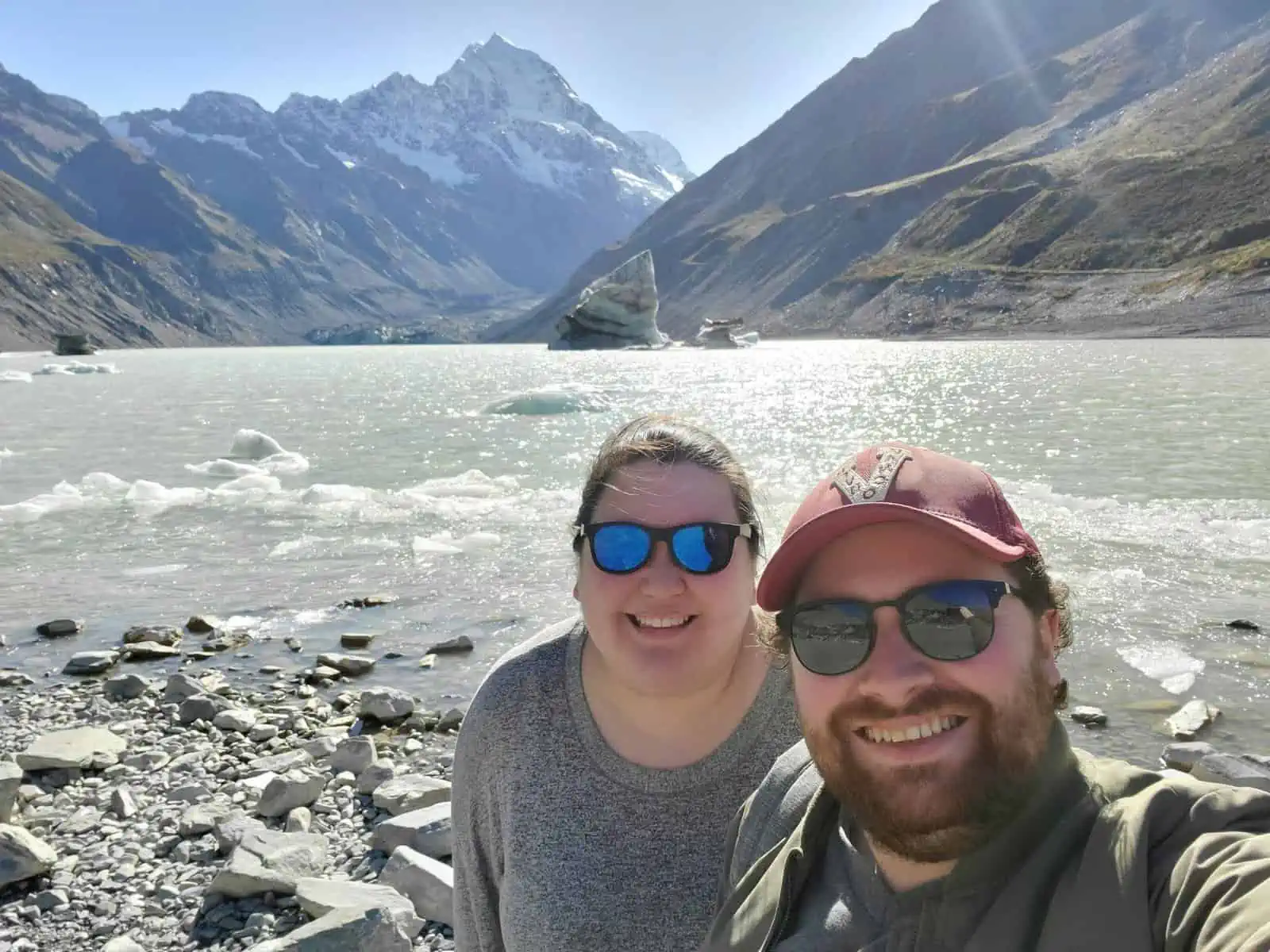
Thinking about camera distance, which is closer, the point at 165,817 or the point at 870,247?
the point at 165,817

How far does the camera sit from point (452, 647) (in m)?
13.7

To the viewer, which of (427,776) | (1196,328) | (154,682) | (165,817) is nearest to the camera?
(165,817)

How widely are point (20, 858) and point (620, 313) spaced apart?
5861 inches

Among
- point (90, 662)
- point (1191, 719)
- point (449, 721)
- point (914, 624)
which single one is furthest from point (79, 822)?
point (1191, 719)

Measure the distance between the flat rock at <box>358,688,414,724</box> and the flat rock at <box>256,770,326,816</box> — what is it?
2414 millimetres

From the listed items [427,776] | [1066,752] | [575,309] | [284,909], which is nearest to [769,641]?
[1066,752]

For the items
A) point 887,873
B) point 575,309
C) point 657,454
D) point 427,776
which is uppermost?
point 575,309

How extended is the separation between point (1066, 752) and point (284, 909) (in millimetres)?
5686

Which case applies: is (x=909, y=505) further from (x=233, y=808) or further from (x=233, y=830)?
(x=233, y=808)

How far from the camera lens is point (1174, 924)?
71.7 inches

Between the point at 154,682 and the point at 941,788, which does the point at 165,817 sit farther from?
the point at 941,788

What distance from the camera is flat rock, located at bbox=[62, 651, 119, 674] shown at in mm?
12953

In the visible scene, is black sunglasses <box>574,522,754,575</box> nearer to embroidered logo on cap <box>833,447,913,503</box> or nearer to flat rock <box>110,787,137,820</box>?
embroidered logo on cap <box>833,447,913,503</box>

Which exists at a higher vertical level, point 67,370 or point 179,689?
point 67,370
